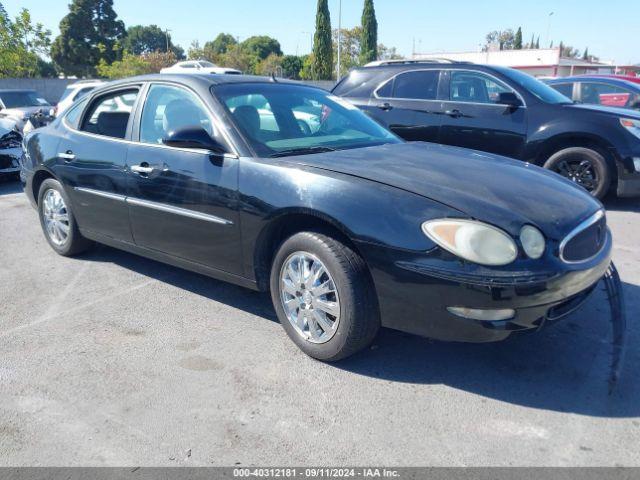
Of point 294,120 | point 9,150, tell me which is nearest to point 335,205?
point 294,120

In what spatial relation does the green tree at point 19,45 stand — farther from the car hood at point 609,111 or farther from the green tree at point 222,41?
the green tree at point 222,41

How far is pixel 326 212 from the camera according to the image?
3.02 m

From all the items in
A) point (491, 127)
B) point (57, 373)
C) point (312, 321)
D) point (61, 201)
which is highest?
point (491, 127)

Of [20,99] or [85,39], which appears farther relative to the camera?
[85,39]

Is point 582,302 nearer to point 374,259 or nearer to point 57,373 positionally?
point 374,259

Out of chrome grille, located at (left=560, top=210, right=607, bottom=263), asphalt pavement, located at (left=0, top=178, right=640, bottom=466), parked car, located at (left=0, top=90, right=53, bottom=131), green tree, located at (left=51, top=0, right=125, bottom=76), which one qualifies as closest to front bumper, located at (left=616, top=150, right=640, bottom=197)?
asphalt pavement, located at (left=0, top=178, right=640, bottom=466)

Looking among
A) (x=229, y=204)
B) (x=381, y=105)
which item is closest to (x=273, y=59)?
(x=381, y=105)

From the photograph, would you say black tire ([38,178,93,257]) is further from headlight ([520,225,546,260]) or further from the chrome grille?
the chrome grille

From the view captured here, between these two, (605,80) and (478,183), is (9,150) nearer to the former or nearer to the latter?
(478,183)

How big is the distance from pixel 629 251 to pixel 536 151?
84.6 inches

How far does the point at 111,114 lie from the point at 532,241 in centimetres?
349

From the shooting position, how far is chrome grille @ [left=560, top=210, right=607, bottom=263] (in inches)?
112

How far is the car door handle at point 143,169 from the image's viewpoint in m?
3.96

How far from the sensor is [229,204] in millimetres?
3488
